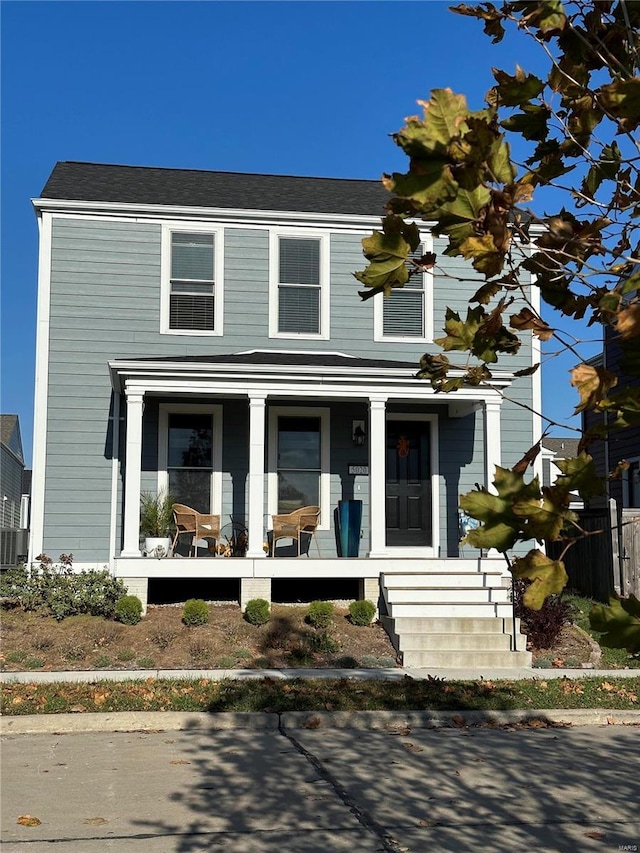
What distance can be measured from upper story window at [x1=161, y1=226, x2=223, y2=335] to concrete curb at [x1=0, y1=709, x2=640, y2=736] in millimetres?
8740

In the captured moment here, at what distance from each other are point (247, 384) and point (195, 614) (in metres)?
3.73

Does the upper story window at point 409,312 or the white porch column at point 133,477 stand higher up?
the upper story window at point 409,312

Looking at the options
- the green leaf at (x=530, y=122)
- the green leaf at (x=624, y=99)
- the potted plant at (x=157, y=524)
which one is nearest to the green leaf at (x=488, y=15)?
the green leaf at (x=530, y=122)

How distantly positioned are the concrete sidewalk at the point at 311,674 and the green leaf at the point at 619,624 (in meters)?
8.64

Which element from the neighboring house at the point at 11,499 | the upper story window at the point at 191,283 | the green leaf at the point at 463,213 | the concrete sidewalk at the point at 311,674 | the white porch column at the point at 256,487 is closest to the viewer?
the green leaf at the point at 463,213

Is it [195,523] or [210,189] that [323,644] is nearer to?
[195,523]

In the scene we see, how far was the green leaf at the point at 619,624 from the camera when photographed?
6.79ft

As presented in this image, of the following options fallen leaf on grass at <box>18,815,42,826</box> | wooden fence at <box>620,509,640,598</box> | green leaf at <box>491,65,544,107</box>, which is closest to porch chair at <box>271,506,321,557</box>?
wooden fence at <box>620,509,640,598</box>

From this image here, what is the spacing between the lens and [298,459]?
16.6 m

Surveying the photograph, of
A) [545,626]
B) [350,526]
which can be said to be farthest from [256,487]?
[545,626]

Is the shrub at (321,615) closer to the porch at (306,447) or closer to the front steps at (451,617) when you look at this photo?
the front steps at (451,617)

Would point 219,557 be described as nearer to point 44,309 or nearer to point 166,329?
point 166,329

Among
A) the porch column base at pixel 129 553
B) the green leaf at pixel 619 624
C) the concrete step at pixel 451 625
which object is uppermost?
the green leaf at pixel 619 624

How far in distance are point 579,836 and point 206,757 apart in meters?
3.13
